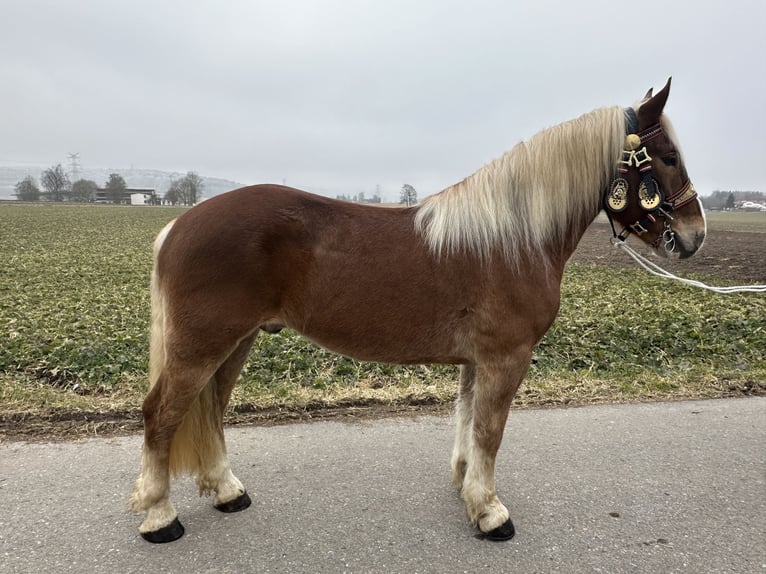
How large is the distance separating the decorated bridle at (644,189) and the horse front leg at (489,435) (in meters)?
0.95

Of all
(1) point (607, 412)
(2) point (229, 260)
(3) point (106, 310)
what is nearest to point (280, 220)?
(2) point (229, 260)

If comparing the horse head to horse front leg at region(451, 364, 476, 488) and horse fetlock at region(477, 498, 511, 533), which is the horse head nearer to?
horse front leg at region(451, 364, 476, 488)

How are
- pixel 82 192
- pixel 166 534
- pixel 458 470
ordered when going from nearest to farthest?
pixel 166 534 → pixel 458 470 → pixel 82 192

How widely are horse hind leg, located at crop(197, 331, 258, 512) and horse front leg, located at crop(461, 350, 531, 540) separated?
4.09ft

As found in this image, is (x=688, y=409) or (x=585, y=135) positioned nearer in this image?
(x=585, y=135)

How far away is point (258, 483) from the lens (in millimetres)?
2824

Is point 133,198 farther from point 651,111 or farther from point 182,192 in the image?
point 651,111

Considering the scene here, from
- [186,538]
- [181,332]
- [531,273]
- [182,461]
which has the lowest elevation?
[186,538]

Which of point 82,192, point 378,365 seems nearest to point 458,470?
point 378,365

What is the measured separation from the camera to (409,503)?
2654 millimetres

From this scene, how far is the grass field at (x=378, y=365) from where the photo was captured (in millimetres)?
3869

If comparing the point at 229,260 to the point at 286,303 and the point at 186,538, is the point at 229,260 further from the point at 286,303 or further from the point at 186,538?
the point at 186,538

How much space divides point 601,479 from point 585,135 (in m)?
2.01

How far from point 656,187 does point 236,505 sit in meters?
2.80
